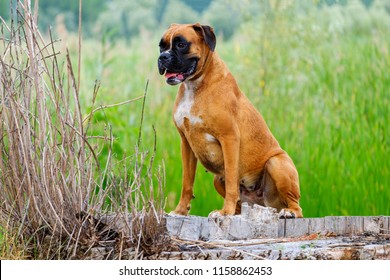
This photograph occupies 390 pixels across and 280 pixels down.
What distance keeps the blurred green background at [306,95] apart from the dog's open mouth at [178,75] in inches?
44.0

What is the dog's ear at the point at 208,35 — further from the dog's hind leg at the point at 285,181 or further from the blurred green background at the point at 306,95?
the blurred green background at the point at 306,95

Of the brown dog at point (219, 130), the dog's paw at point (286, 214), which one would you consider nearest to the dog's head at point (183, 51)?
the brown dog at point (219, 130)

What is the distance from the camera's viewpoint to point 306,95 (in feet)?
28.2

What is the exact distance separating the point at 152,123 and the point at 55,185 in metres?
3.68

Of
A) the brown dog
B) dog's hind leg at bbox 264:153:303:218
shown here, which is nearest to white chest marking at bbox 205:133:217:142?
the brown dog

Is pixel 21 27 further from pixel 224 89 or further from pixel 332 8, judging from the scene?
pixel 332 8

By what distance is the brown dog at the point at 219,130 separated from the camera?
482 centimetres

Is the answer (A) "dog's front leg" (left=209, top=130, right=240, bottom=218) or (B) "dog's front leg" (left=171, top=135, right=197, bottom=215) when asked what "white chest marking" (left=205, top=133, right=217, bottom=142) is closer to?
(A) "dog's front leg" (left=209, top=130, right=240, bottom=218)

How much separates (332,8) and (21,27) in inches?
257

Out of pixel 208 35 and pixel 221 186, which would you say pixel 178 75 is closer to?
pixel 208 35

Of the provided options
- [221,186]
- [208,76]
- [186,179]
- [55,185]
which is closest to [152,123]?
[221,186]

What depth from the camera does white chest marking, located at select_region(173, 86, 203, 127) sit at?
494cm

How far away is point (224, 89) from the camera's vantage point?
499cm

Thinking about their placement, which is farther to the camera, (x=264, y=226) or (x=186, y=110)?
(x=186, y=110)
